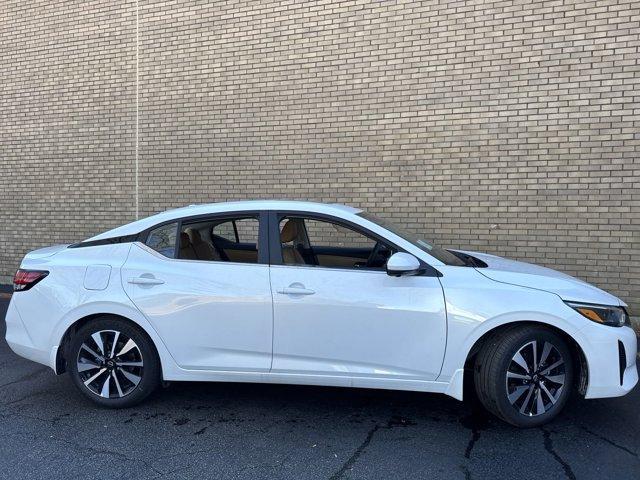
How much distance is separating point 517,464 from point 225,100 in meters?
6.51

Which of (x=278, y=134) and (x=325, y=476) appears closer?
(x=325, y=476)

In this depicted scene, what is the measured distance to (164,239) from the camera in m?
4.19

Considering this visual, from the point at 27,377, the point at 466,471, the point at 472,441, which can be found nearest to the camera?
the point at 466,471

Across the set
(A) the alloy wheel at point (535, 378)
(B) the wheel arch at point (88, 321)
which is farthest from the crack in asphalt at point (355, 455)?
(B) the wheel arch at point (88, 321)

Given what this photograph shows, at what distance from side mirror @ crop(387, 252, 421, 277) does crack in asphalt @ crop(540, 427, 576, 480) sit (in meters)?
1.36

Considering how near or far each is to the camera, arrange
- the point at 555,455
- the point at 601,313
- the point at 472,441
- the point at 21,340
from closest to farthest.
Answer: the point at 555,455
the point at 472,441
the point at 601,313
the point at 21,340

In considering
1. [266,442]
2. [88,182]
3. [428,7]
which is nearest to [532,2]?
[428,7]

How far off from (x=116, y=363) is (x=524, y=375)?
2914mm

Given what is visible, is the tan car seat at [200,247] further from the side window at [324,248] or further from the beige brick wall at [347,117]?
the beige brick wall at [347,117]

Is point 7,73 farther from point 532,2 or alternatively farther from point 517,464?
point 517,464

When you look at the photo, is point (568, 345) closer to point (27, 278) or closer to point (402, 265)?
point (402, 265)

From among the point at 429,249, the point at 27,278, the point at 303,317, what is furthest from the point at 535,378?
the point at 27,278

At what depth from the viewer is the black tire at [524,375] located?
11.9 feet

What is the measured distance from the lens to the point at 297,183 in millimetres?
7914
